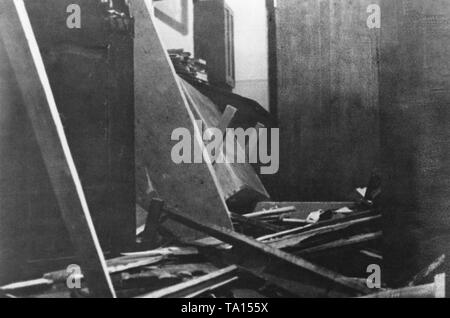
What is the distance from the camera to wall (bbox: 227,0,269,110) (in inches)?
232

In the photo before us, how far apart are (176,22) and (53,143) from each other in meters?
4.43

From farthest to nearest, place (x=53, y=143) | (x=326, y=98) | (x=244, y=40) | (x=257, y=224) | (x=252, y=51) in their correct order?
(x=244, y=40) → (x=252, y=51) → (x=326, y=98) → (x=257, y=224) → (x=53, y=143)

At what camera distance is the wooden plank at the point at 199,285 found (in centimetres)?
208

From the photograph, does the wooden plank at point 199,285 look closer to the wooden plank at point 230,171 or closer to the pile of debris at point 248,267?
the pile of debris at point 248,267

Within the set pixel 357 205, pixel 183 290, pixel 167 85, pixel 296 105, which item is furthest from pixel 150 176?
pixel 296 105

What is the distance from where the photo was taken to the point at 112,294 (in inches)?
78.4

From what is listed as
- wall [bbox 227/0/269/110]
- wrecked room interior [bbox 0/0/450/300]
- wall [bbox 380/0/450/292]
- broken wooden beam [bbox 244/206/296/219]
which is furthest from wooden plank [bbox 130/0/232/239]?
wall [bbox 227/0/269/110]

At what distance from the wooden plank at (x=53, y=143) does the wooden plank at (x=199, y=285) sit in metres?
0.26

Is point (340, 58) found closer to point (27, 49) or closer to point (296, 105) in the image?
point (296, 105)

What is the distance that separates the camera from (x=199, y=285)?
2.23 metres

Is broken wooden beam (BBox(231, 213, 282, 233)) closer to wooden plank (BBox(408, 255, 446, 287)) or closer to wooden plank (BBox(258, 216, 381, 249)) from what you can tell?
wooden plank (BBox(258, 216, 381, 249))

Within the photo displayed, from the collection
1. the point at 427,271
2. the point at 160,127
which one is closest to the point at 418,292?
the point at 427,271

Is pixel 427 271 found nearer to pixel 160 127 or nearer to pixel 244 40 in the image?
pixel 160 127
